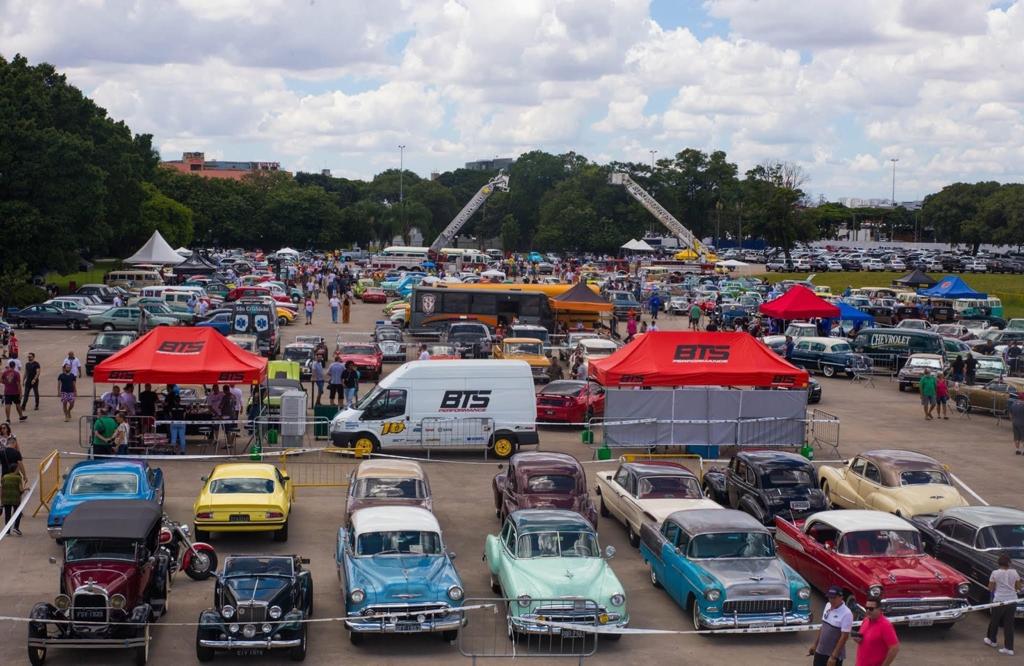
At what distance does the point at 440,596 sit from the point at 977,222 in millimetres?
128649

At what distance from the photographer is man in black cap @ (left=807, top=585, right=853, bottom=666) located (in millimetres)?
13117

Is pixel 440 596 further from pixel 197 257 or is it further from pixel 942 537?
pixel 197 257

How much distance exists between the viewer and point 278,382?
30.7m

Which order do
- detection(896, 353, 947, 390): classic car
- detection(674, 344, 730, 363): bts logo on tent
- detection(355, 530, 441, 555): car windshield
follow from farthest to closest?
detection(896, 353, 947, 390): classic car → detection(674, 344, 730, 363): bts logo on tent → detection(355, 530, 441, 555): car windshield

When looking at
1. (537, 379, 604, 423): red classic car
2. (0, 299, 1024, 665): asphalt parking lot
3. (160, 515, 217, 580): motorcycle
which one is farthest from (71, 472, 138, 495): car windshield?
(537, 379, 604, 423): red classic car

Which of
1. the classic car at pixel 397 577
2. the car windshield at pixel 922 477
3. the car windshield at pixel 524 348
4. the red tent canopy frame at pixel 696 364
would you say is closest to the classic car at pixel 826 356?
the car windshield at pixel 524 348

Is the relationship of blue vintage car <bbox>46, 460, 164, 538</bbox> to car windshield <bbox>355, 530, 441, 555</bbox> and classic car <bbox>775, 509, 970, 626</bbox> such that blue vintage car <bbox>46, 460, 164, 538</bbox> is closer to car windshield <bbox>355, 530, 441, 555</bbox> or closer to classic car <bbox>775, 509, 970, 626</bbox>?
car windshield <bbox>355, 530, 441, 555</bbox>

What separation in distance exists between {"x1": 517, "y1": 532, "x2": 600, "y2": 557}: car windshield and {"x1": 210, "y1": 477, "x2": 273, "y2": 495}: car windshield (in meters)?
5.24

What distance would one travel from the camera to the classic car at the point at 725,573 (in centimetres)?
1483

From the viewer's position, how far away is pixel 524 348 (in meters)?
38.9

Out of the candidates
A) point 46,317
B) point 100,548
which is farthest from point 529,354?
point 46,317

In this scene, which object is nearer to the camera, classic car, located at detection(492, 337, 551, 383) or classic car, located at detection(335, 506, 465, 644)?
classic car, located at detection(335, 506, 465, 644)

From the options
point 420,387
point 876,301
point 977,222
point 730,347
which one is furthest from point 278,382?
point 977,222

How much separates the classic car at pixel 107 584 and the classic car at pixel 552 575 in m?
4.56
